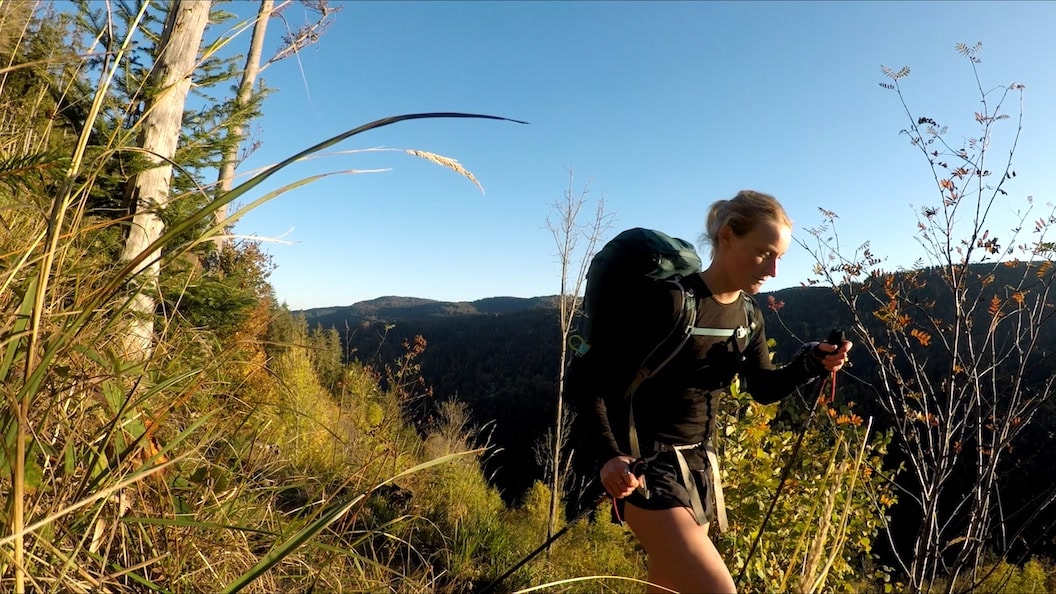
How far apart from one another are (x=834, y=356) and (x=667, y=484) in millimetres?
668

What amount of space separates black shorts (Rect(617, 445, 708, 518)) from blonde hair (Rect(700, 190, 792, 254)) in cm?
74

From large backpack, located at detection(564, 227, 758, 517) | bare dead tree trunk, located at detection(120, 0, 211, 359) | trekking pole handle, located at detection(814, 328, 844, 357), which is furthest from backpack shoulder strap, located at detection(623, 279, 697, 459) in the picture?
bare dead tree trunk, located at detection(120, 0, 211, 359)

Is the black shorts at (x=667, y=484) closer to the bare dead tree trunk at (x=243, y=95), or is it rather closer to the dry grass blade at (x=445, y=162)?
the dry grass blade at (x=445, y=162)

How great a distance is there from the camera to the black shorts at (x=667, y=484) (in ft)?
4.91

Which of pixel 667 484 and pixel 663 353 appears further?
pixel 663 353

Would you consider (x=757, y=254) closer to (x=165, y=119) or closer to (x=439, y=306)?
(x=165, y=119)

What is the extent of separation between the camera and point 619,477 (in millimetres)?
1409

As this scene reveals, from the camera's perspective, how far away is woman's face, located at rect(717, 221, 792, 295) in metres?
1.68

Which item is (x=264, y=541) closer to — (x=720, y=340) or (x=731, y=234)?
(x=720, y=340)

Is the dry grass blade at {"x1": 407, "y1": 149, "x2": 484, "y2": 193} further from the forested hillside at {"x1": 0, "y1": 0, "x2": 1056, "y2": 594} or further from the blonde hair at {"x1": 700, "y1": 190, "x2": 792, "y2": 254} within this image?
the blonde hair at {"x1": 700, "y1": 190, "x2": 792, "y2": 254}

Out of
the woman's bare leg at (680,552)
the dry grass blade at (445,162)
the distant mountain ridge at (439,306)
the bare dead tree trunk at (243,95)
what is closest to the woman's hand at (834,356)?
Answer: the woman's bare leg at (680,552)

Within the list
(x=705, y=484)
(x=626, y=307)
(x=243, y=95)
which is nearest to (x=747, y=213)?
(x=626, y=307)

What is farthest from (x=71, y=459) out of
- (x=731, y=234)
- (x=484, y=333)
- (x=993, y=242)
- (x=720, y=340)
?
(x=484, y=333)

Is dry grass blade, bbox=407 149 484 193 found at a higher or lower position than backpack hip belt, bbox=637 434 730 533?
higher
